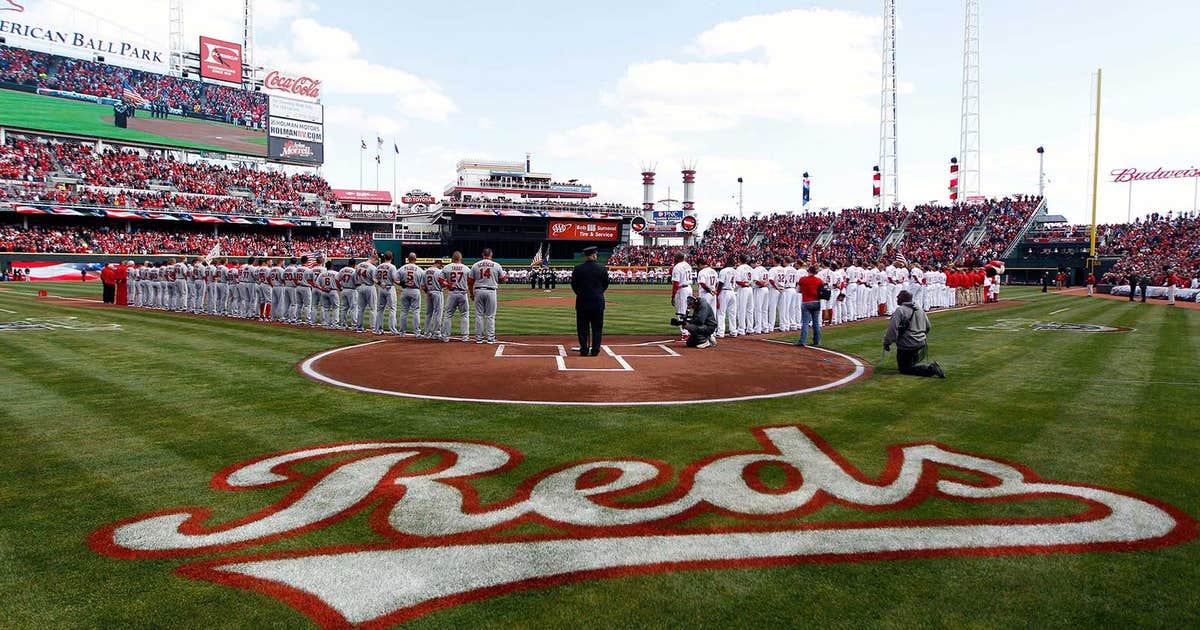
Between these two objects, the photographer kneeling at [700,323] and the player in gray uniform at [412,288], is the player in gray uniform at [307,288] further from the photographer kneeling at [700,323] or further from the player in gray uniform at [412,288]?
the photographer kneeling at [700,323]

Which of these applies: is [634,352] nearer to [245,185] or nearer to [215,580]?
[215,580]

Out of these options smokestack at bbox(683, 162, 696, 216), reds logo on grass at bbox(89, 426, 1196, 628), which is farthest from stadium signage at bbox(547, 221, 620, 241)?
reds logo on grass at bbox(89, 426, 1196, 628)

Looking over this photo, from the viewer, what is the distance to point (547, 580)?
3.86 meters

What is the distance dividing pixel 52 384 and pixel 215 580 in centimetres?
811

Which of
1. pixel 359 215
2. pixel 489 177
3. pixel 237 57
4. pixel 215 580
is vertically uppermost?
pixel 237 57

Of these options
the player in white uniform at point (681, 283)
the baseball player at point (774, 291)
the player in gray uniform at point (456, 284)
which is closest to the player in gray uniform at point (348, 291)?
the player in gray uniform at point (456, 284)

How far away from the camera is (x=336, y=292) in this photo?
18.8 metres

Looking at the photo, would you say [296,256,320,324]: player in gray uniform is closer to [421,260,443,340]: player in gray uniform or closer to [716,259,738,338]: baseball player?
[421,260,443,340]: player in gray uniform

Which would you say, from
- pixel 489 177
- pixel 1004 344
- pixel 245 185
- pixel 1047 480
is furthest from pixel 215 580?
pixel 489 177

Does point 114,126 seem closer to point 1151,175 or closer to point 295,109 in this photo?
point 295,109

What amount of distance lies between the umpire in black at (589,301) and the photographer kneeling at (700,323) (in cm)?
220

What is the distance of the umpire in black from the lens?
42.1 ft

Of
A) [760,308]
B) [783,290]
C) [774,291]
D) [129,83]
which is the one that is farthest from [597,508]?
[129,83]

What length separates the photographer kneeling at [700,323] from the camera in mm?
14531
